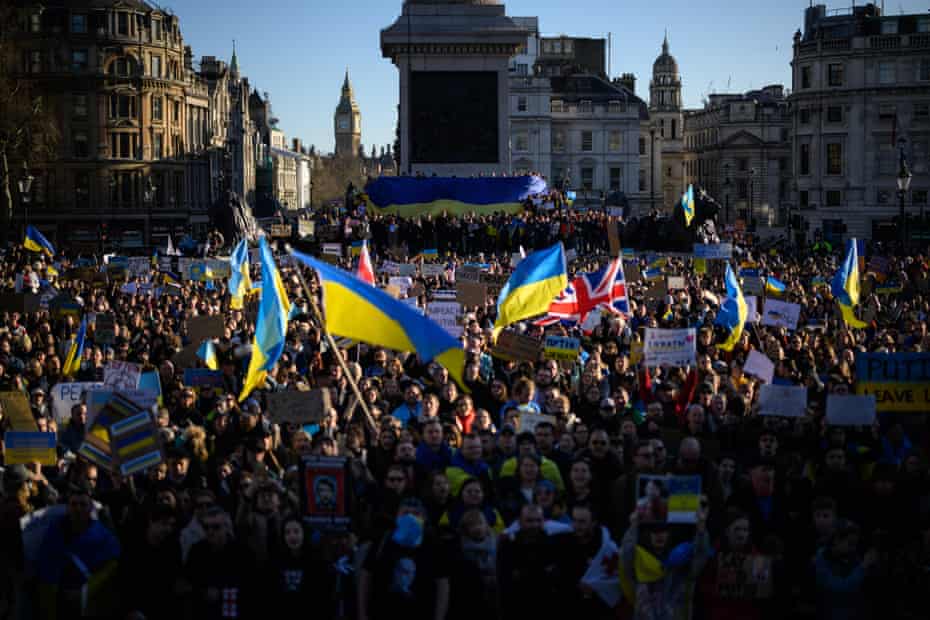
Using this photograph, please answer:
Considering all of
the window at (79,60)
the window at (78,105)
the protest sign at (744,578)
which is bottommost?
the protest sign at (744,578)

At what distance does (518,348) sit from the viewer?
15.7 metres

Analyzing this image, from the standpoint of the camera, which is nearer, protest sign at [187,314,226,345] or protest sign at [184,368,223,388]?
protest sign at [184,368,223,388]

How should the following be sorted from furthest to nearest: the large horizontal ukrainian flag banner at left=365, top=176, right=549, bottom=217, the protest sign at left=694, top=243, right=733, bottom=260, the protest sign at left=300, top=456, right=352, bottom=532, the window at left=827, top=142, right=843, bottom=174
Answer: the window at left=827, top=142, right=843, bottom=174 → the large horizontal ukrainian flag banner at left=365, top=176, right=549, bottom=217 → the protest sign at left=694, top=243, right=733, bottom=260 → the protest sign at left=300, top=456, right=352, bottom=532

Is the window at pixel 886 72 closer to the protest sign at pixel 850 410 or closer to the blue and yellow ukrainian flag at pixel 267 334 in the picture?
the protest sign at pixel 850 410

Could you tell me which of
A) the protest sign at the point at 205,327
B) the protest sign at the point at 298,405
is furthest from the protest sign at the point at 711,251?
the protest sign at the point at 298,405

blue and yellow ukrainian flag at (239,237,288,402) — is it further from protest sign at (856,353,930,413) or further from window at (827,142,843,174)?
window at (827,142,843,174)

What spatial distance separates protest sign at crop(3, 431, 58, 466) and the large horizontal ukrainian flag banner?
115 feet

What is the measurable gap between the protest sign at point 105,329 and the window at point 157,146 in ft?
198

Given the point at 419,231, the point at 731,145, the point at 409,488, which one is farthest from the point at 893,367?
the point at 731,145

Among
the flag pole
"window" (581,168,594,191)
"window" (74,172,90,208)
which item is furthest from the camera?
"window" (581,168,594,191)

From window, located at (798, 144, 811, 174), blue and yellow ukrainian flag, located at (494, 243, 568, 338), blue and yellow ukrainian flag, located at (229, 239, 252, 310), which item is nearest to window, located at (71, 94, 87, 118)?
window, located at (798, 144, 811, 174)

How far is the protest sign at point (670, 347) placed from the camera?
14969mm

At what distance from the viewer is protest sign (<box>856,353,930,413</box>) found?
12.2m

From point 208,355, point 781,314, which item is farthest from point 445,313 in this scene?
point 781,314
